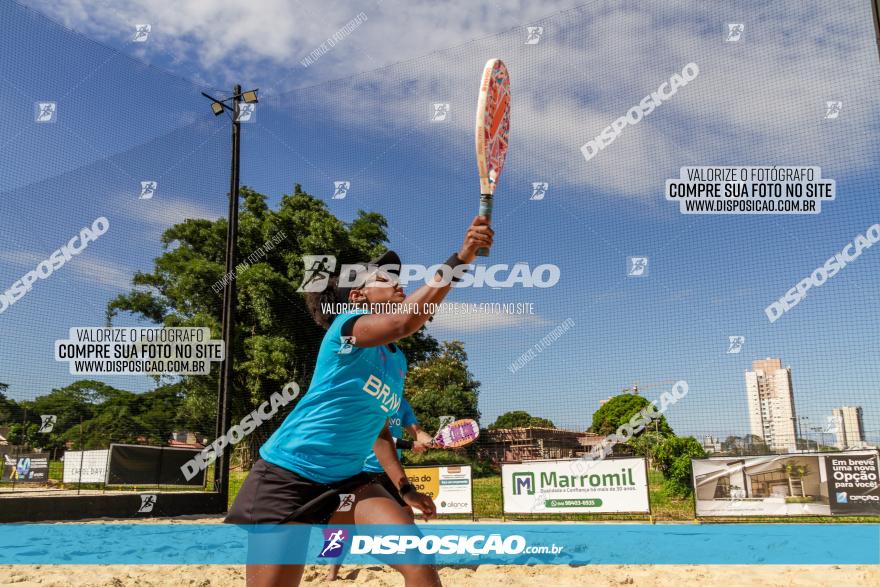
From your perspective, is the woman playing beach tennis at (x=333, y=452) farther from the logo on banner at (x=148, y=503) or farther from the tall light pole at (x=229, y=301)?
the tall light pole at (x=229, y=301)

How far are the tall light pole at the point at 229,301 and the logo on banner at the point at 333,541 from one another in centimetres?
958

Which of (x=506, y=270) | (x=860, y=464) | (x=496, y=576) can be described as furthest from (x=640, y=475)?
(x=496, y=576)

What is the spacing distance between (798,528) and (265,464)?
374 inches

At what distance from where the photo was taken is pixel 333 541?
2982 mm

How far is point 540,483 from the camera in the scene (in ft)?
38.3

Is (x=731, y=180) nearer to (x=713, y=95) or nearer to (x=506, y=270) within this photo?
(x=713, y=95)

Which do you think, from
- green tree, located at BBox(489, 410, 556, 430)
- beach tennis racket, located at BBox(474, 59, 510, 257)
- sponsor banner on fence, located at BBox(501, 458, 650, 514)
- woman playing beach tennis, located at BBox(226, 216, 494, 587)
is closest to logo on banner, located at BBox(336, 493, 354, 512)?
woman playing beach tennis, located at BBox(226, 216, 494, 587)

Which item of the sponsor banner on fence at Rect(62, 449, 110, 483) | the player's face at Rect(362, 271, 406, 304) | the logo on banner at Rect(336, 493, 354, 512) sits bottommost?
the sponsor banner on fence at Rect(62, 449, 110, 483)

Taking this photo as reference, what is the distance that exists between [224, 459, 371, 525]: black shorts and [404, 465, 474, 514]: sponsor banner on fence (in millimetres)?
9789

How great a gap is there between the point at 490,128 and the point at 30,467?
23373 millimetres

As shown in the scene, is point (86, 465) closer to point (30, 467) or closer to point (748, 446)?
point (30, 467)

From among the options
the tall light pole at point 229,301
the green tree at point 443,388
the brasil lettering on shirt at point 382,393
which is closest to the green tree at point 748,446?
the green tree at point 443,388

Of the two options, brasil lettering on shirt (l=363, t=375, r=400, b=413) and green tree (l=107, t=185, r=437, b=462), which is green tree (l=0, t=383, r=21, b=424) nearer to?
green tree (l=107, t=185, r=437, b=462)

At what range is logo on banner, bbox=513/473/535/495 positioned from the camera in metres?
11.8
